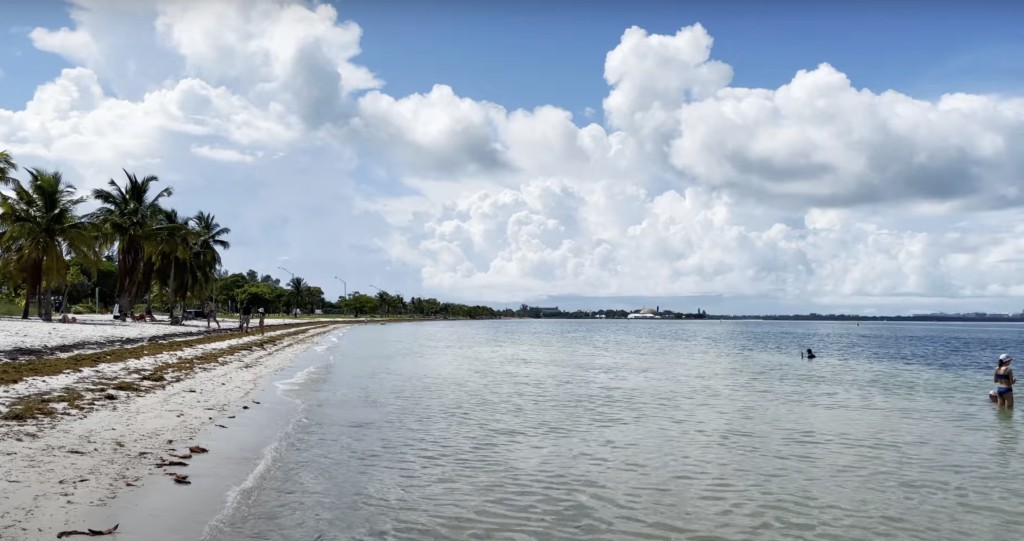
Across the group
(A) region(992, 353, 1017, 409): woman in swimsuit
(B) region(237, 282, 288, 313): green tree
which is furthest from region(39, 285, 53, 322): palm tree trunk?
(B) region(237, 282, 288, 313): green tree

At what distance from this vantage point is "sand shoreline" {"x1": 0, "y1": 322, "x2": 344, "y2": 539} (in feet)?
26.9

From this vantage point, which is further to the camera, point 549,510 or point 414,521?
point 549,510

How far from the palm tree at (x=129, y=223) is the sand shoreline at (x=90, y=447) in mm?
48582

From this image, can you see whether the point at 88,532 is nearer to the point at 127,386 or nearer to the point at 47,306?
the point at 127,386

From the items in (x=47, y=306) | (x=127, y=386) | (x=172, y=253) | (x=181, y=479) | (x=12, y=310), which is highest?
(x=172, y=253)

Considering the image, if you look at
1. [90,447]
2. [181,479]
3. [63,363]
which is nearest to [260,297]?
[63,363]

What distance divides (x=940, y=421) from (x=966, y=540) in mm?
13827

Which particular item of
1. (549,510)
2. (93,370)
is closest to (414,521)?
(549,510)

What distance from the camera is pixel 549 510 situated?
10.2m

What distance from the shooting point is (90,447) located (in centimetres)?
1156

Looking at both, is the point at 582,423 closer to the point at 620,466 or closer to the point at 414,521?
the point at 620,466

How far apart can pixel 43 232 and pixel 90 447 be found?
52587 mm

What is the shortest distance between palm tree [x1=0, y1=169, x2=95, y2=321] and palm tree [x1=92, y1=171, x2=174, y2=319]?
5699 millimetres

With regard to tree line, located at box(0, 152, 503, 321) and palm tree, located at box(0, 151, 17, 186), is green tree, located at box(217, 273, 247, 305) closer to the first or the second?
tree line, located at box(0, 152, 503, 321)
